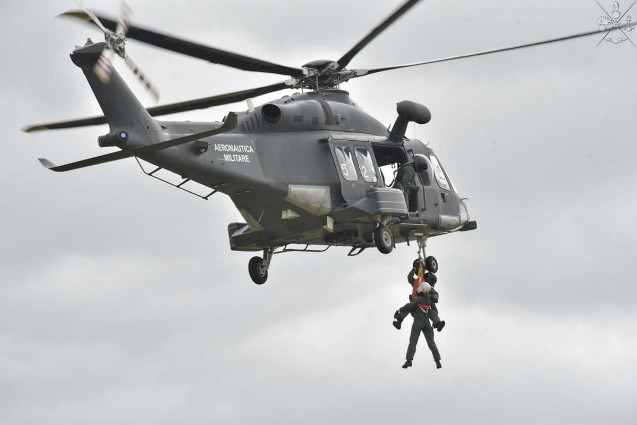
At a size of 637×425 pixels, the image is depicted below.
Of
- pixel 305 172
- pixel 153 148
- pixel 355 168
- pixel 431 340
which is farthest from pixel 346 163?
pixel 153 148

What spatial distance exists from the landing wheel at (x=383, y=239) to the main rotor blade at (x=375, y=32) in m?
4.40

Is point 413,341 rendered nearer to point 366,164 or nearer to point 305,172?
point 366,164

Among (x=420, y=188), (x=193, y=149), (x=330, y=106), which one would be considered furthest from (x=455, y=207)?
(x=193, y=149)

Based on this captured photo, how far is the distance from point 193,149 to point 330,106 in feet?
18.2

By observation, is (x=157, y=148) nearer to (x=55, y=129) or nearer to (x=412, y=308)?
(x=55, y=129)

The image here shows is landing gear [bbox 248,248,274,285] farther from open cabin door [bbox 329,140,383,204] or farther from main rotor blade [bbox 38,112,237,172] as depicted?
main rotor blade [bbox 38,112,237,172]

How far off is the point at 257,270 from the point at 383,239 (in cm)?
359

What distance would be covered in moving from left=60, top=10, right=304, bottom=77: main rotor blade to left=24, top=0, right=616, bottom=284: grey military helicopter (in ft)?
0.12

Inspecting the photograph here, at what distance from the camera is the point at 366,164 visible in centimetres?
4197

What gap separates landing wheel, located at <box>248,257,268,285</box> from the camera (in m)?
42.5

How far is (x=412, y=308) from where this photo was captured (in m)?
40.5

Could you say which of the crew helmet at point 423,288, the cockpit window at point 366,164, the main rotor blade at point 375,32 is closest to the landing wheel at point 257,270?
the cockpit window at point 366,164

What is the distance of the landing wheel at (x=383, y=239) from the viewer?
4119cm

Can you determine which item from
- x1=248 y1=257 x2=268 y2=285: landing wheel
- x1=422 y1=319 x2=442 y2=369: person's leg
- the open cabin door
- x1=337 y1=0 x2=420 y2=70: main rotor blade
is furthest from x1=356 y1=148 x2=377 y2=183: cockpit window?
x1=422 y1=319 x2=442 y2=369: person's leg
